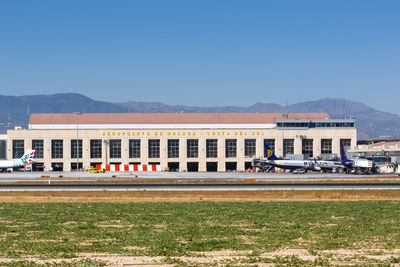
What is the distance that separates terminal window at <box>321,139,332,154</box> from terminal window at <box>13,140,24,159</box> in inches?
3441

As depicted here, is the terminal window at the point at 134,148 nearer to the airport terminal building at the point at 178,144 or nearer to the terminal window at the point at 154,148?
the airport terminal building at the point at 178,144

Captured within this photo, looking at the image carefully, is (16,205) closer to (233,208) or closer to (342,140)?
(233,208)

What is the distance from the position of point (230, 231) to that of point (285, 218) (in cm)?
796

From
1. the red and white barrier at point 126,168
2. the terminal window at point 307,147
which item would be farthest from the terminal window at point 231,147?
the red and white barrier at point 126,168

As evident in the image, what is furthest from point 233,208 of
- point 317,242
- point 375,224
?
point 317,242

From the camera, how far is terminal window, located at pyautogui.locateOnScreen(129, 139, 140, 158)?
542 feet

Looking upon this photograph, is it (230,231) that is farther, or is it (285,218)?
(285,218)

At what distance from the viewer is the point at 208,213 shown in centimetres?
4297

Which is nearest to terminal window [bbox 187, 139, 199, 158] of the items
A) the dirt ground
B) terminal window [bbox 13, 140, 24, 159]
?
terminal window [bbox 13, 140, 24, 159]

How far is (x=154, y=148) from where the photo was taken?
166000 millimetres

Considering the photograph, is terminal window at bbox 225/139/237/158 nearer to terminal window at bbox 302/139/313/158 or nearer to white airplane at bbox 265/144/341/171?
terminal window at bbox 302/139/313/158

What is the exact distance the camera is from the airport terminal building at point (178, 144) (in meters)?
164

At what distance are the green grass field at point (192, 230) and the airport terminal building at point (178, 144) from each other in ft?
379

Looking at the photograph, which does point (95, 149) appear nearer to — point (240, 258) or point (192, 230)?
point (192, 230)
